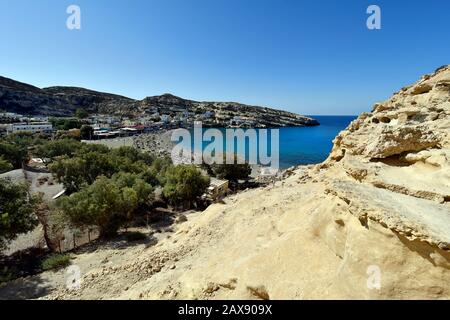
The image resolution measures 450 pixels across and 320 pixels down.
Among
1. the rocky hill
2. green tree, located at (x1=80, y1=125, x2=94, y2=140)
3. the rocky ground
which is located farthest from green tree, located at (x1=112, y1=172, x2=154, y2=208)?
the rocky hill

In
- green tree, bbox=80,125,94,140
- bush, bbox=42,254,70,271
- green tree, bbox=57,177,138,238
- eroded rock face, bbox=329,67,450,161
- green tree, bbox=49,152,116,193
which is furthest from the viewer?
green tree, bbox=80,125,94,140

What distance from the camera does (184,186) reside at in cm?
2914

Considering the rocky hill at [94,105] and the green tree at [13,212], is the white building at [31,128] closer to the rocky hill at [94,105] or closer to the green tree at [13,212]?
the rocky hill at [94,105]

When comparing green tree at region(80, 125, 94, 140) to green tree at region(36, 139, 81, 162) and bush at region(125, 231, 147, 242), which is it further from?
bush at region(125, 231, 147, 242)

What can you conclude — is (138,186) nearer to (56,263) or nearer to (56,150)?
(56,263)

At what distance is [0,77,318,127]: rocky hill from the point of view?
128625 millimetres

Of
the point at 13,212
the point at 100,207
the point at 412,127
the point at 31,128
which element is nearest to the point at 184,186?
the point at 100,207

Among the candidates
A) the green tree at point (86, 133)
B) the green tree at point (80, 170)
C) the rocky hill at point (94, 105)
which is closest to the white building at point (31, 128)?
the green tree at point (86, 133)

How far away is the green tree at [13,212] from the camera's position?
16.5 meters

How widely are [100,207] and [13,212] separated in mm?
5160

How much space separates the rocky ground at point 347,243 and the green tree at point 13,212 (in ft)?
12.7

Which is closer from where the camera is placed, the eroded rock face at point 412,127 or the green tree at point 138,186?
the eroded rock face at point 412,127

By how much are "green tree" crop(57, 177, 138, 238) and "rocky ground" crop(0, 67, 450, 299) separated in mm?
5038

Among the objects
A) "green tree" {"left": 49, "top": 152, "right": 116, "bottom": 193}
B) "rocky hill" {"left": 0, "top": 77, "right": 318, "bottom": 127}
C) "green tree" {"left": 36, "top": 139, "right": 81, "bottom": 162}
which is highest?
"rocky hill" {"left": 0, "top": 77, "right": 318, "bottom": 127}
